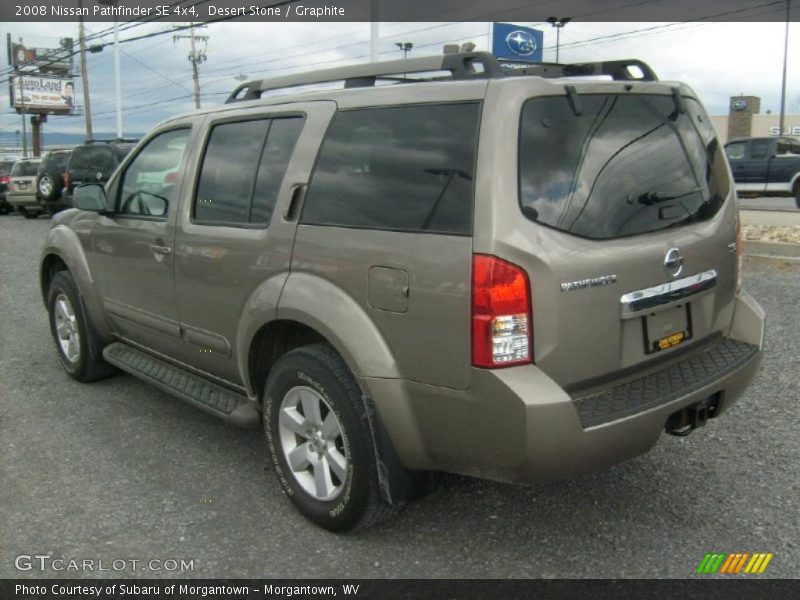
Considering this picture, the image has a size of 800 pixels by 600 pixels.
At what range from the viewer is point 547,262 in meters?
2.61

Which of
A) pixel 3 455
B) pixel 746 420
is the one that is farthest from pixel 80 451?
pixel 746 420

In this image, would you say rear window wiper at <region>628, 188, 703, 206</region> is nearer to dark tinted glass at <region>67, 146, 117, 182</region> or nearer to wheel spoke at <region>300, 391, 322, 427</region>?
wheel spoke at <region>300, 391, 322, 427</region>

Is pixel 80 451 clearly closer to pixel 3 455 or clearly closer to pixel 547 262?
pixel 3 455

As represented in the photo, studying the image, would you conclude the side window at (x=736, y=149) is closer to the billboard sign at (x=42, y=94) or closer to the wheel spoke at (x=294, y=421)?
the wheel spoke at (x=294, y=421)

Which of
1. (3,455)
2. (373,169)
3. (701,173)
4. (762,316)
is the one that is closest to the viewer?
(373,169)

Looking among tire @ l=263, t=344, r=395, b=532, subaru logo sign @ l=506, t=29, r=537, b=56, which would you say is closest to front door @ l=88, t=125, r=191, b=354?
tire @ l=263, t=344, r=395, b=532

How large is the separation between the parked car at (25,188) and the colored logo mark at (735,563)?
2181 cm

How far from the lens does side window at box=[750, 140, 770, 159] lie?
20.0 m

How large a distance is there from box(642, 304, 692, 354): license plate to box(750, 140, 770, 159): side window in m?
19.2

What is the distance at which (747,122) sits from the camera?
58.5 metres

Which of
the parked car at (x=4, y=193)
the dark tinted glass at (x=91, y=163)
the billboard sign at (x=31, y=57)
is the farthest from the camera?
the billboard sign at (x=31, y=57)

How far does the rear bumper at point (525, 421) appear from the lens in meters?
2.56

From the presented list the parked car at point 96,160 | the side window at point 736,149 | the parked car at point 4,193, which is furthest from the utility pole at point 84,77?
the side window at point 736,149

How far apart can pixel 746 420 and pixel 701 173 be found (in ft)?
5.79
